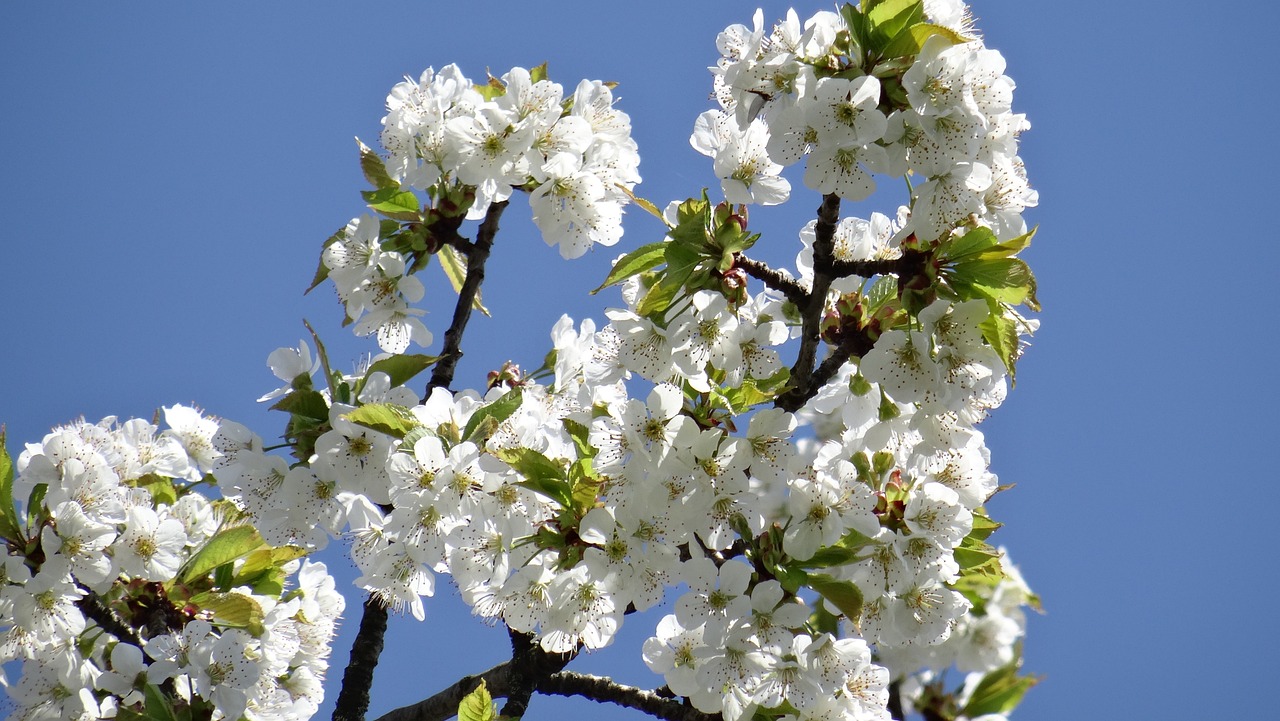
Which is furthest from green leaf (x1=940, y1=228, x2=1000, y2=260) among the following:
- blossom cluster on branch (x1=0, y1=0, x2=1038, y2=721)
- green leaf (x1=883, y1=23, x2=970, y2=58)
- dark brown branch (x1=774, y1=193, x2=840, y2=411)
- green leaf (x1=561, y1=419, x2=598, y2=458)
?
green leaf (x1=561, y1=419, x2=598, y2=458)

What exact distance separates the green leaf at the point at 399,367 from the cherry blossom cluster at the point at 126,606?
350mm

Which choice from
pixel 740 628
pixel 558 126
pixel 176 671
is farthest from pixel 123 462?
pixel 740 628

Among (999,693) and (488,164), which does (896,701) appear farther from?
(488,164)

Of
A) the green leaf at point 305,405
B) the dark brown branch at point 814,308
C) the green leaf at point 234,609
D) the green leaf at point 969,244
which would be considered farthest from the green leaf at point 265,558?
the green leaf at point 969,244

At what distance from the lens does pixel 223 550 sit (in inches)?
102

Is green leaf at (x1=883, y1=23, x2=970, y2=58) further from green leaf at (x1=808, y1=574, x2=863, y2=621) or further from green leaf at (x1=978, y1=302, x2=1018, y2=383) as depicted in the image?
green leaf at (x1=808, y1=574, x2=863, y2=621)

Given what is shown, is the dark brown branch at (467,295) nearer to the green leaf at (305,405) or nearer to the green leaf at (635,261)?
the green leaf at (305,405)

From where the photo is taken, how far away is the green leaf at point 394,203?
2.51m

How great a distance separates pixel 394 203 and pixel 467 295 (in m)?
0.33

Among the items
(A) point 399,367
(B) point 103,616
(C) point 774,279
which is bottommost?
(B) point 103,616

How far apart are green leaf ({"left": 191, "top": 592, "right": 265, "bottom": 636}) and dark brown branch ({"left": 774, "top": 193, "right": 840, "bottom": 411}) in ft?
4.47

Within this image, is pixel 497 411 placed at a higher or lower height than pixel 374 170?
lower

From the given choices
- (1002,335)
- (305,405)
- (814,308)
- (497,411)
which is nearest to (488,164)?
(497,411)

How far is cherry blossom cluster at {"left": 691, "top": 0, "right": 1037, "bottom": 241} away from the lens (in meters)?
1.89
